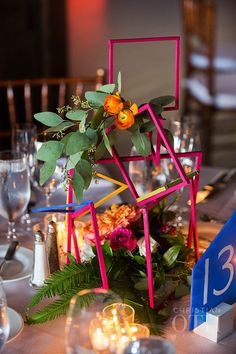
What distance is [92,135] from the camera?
1.07m

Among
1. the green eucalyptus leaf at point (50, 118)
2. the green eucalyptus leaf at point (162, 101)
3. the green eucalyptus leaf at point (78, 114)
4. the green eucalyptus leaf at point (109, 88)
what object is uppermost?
the green eucalyptus leaf at point (109, 88)

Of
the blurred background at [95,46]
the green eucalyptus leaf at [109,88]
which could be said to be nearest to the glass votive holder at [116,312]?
the green eucalyptus leaf at [109,88]

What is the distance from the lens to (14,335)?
3.40 ft

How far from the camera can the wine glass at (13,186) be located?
4.51 ft

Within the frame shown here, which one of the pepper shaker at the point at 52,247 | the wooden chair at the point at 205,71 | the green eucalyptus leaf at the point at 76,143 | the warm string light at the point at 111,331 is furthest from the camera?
the wooden chair at the point at 205,71

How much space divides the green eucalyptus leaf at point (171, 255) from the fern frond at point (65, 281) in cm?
14

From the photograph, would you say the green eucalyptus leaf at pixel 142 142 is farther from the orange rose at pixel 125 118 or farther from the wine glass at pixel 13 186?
the wine glass at pixel 13 186

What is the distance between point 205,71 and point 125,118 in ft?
10.7

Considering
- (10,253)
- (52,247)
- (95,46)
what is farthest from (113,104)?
(95,46)

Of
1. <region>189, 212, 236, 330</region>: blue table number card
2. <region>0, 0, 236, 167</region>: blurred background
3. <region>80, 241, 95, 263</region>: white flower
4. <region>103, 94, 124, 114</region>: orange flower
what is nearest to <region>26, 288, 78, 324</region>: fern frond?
<region>80, 241, 95, 263</region>: white flower

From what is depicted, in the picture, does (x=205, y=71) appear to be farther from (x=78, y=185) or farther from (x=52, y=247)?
(x=78, y=185)

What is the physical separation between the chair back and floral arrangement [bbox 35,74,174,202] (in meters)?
3.14

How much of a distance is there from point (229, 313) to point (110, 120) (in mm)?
377

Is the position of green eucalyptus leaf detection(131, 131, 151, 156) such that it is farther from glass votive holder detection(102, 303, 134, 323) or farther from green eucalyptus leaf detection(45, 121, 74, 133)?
glass votive holder detection(102, 303, 134, 323)
